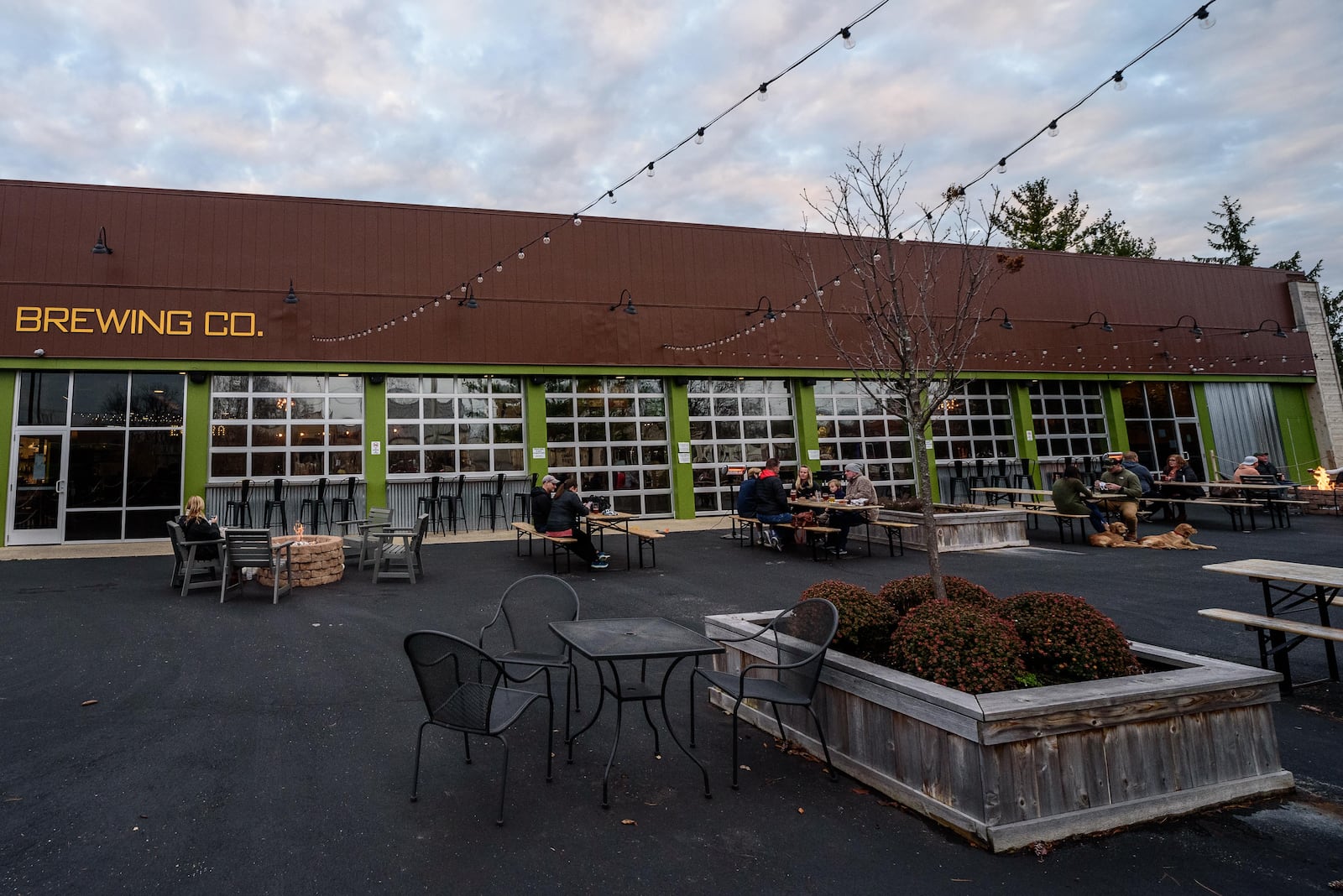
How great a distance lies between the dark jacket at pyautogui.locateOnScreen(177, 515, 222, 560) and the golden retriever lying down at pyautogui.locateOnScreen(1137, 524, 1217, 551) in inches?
520

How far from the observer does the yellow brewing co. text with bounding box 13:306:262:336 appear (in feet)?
40.9

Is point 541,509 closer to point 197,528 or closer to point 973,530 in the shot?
point 197,528

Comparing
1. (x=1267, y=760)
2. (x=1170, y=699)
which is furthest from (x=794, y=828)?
(x=1267, y=760)

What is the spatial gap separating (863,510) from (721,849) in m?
8.15

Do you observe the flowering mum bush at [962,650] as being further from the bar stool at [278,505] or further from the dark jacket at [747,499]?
the bar stool at [278,505]

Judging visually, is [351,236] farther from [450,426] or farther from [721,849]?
[721,849]

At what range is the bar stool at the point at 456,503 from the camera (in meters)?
13.8

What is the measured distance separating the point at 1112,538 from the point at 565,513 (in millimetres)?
8901

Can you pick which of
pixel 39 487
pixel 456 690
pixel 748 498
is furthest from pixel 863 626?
pixel 39 487

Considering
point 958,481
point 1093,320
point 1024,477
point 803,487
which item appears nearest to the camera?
point 803,487

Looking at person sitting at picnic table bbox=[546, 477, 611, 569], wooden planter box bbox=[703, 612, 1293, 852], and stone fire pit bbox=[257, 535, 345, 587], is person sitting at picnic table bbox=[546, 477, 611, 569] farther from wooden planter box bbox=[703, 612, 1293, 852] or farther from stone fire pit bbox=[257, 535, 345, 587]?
wooden planter box bbox=[703, 612, 1293, 852]

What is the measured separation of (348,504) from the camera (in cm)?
1348

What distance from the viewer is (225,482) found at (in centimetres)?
1298

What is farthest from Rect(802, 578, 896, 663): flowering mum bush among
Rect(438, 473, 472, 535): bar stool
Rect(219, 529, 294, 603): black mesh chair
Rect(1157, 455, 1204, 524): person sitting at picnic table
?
Rect(1157, 455, 1204, 524): person sitting at picnic table
